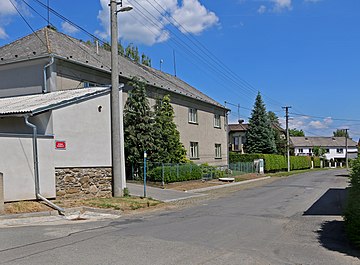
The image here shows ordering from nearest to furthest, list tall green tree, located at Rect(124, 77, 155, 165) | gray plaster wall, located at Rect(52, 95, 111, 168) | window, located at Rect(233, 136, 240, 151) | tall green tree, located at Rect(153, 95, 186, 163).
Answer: gray plaster wall, located at Rect(52, 95, 111, 168)
tall green tree, located at Rect(124, 77, 155, 165)
tall green tree, located at Rect(153, 95, 186, 163)
window, located at Rect(233, 136, 240, 151)

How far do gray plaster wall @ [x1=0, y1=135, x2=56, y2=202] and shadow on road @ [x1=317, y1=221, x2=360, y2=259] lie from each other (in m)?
9.28

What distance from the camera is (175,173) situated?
25750mm

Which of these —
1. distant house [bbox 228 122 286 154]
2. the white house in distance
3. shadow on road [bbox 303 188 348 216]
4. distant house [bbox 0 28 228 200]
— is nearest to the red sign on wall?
distant house [bbox 0 28 228 200]

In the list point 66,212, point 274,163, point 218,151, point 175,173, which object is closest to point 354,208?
point 66,212

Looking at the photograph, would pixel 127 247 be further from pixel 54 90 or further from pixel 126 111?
pixel 126 111

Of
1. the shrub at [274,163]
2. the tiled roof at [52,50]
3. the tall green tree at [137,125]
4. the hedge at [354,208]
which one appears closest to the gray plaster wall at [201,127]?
the tall green tree at [137,125]

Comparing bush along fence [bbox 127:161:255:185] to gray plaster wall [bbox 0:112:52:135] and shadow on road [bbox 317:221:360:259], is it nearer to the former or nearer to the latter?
gray plaster wall [bbox 0:112:52:135]

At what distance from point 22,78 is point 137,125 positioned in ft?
24.5

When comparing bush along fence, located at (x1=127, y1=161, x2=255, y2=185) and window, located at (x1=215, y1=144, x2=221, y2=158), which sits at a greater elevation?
window, located at (x1=215, y1=144, x2=221, y2=158)

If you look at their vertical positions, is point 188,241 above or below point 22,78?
below

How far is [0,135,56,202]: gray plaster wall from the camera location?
13.0m

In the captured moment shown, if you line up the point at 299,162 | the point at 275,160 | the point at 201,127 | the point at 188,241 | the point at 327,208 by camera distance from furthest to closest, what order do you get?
the point at 299,162 → the point at 275,160 → the point at 201,127 → the point at 327,208 → the point at 188,241

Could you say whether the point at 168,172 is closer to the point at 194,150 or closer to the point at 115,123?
the point at 115,123

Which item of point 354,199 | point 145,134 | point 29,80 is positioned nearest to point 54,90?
point 29,80
